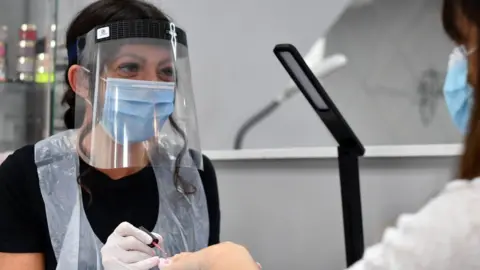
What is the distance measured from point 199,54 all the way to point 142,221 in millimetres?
767

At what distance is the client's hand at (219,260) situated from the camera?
2.58 feet

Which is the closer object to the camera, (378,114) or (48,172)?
(48,172)

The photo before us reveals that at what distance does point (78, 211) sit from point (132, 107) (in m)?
0.26

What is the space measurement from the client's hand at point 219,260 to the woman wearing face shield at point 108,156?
0.95 ft

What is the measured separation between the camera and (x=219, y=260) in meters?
0.81

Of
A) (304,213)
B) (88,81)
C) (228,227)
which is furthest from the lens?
(228,227)

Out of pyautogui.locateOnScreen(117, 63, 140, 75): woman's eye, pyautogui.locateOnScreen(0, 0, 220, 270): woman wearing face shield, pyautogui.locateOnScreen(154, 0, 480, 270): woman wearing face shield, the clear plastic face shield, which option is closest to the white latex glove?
pyautogui.locateOnScreen(0, 0, 220, 270): woman wearing face shield

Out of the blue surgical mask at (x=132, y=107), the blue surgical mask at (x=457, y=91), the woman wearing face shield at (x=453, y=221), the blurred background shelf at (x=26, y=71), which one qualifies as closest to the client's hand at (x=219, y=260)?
the woman wearing face shield at (x=453, y=221)

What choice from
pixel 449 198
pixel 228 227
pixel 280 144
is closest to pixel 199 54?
pixel 280 144

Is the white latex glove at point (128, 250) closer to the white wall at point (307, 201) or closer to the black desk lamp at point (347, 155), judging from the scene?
the black desk lamp at point (347, 155)

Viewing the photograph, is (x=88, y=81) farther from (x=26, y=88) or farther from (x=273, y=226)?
(x=26, y=88)

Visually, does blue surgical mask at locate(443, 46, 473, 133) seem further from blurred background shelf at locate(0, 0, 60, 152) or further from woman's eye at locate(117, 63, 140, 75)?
blurred background shelf at locate(0, 0, 60, 152)

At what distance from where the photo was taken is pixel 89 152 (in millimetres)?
1285

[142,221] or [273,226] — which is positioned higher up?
[142,221]
